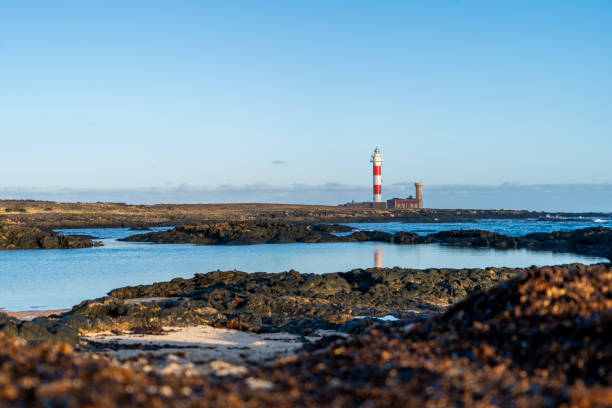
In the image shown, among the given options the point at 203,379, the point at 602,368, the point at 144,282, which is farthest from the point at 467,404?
the point at 144,282

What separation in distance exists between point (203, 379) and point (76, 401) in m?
1.57

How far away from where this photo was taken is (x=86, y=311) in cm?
1195

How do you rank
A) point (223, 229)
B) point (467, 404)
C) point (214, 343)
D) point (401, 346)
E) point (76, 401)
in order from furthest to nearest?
point (223, 229)
point (214, 343)
point (401, 346)
point (467, 404)
point (76, 401)

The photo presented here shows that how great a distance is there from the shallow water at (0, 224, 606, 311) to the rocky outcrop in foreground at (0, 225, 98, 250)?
1.33m

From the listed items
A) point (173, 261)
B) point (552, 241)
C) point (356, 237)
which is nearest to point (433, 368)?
point (173, 261)

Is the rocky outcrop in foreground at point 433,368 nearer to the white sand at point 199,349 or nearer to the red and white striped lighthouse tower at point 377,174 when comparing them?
the white sand at point 199,349

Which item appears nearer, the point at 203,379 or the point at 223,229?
the point at 203,379

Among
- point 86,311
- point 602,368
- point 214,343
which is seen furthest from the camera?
point 86,311

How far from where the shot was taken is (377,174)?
8394 cm

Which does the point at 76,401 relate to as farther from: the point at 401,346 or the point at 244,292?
the point at 244,292

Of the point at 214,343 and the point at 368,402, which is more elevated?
the point at 368,402

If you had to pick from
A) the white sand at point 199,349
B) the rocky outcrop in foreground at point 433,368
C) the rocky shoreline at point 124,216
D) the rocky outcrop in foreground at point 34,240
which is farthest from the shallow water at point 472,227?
the rocky outcrop in foreground at point 433,368

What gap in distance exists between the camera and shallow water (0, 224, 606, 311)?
→ 18.9 metres

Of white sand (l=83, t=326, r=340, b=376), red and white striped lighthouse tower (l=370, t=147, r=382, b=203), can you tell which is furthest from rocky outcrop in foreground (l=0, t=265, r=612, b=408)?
red and white striped lighthouse tower (l=370, t=147, r=382, b=203)
